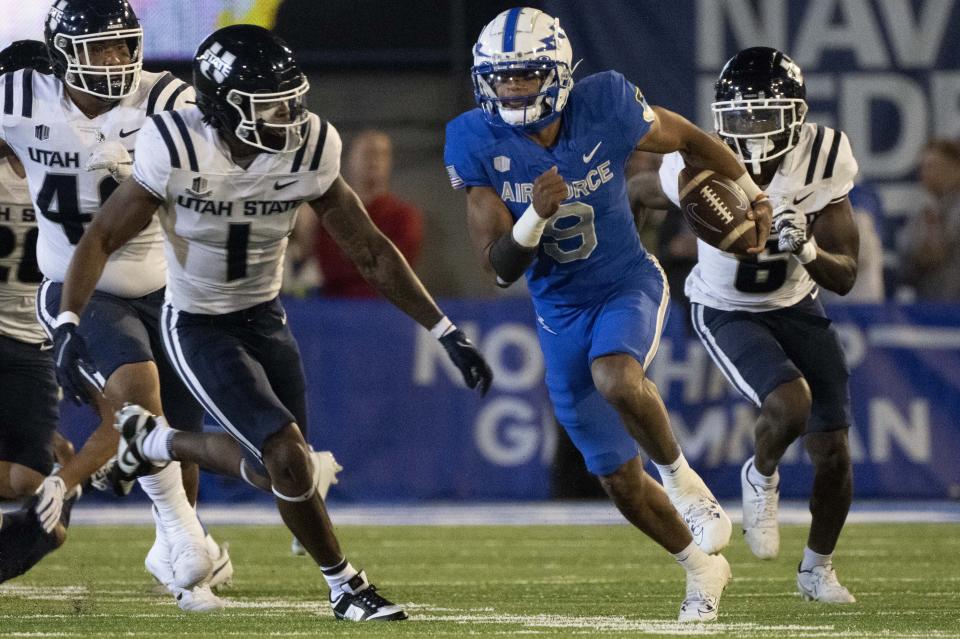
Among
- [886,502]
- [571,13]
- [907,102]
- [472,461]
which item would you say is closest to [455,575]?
[472,461]

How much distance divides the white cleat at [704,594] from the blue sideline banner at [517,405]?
13.2 feet

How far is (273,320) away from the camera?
15.9 ft

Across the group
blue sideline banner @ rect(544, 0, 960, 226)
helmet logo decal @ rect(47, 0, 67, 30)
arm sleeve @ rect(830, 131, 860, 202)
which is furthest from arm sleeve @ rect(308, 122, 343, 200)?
blue sideline banner @ rect(544, 0, 960, 226)

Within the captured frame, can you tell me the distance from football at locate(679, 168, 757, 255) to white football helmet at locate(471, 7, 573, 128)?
1.70ft

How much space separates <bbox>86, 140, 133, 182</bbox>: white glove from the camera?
5133mm

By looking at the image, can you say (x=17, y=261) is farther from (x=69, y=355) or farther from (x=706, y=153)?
(x=706, y=153)

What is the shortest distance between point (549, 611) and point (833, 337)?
4.62 feet

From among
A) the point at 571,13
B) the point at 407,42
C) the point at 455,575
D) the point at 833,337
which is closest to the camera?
the point at 833,337

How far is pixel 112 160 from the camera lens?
5.15 metres

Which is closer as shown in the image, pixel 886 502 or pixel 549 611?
pixel 549 611

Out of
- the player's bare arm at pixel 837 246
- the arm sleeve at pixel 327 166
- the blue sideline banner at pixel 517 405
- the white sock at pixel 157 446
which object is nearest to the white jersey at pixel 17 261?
the white sock at pixel 157 446

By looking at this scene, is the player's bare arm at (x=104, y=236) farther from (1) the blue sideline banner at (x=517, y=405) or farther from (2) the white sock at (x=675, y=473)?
(1) the blue sideline banner at (x=517, y=405)

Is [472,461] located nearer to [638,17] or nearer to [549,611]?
[638,17]

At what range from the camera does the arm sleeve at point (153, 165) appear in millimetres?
4551
